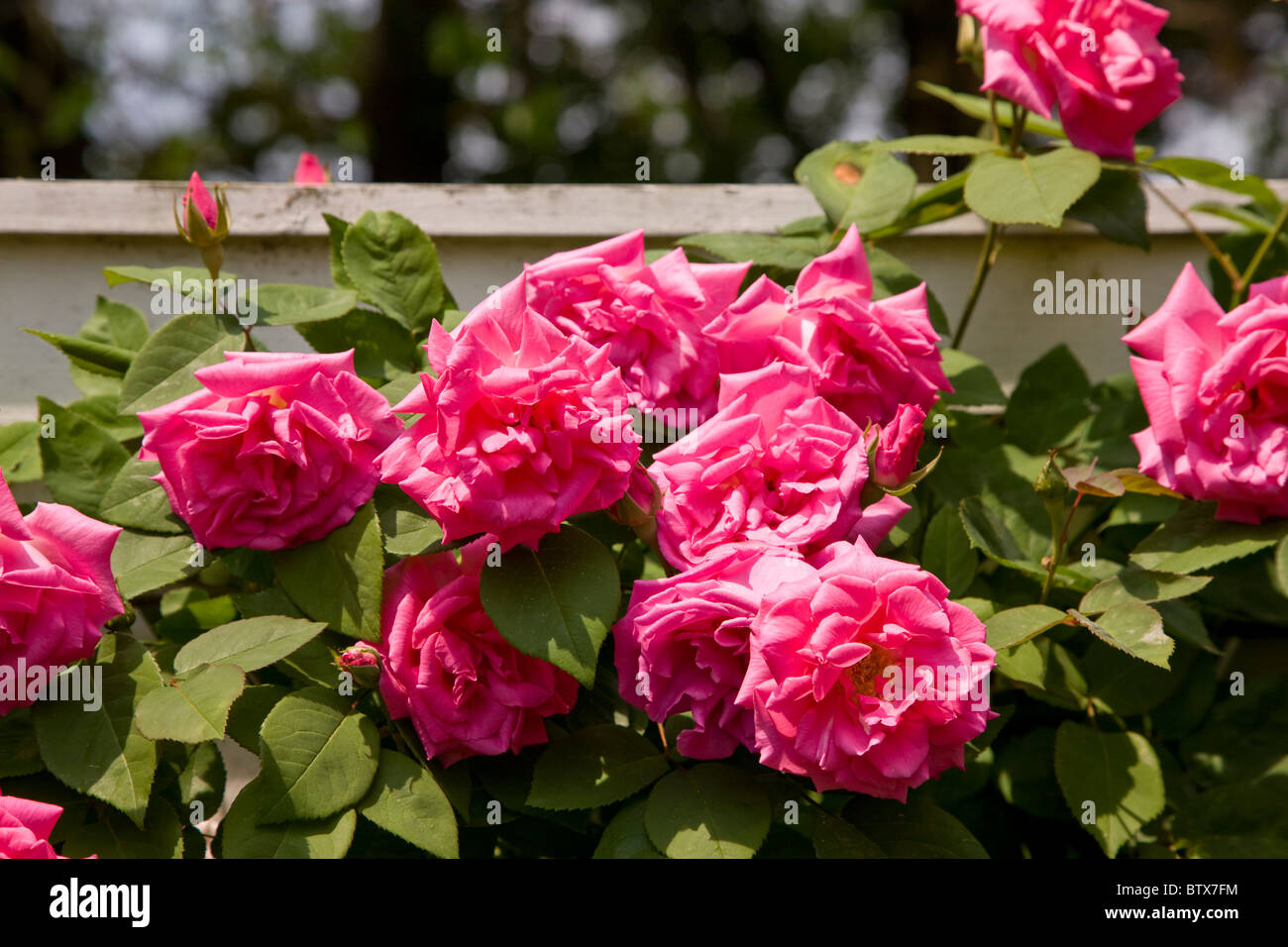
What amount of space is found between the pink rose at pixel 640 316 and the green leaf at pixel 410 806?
377 mm

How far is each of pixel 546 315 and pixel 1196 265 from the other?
103cm

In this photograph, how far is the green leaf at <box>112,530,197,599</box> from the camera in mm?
1019

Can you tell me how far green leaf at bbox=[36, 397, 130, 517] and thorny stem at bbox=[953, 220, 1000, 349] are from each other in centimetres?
101

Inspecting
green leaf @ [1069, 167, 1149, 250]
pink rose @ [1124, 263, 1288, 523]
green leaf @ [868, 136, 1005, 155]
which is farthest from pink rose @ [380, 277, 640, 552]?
green leaf @ [1069, 167, 1149, 250]

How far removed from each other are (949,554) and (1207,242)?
65cm

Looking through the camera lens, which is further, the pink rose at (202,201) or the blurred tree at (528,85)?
the blurred tree at (528,85)

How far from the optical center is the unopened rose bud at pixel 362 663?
91 cm

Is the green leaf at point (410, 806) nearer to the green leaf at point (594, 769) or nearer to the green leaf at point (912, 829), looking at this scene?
the green leaf at point (594, 769)

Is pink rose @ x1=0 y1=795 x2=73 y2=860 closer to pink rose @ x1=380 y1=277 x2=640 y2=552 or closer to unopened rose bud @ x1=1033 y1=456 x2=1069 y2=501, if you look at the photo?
pink rose @ x1=380 y1=277 x2=640 y2=552

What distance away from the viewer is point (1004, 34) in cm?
123

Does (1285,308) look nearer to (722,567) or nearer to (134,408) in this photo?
(722,567)

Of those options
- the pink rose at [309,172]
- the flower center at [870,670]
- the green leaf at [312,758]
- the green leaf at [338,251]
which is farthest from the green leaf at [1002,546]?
the pink rose at [309,172]
